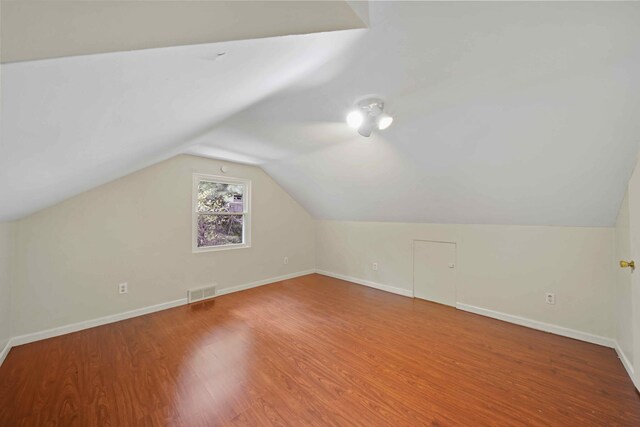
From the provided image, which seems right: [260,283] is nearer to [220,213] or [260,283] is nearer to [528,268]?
[220,213]

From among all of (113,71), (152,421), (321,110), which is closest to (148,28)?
(113,71)

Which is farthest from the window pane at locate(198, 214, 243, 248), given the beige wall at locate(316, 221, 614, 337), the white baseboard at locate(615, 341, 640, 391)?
the white baseboard at locate(615, 341, 640, 391)

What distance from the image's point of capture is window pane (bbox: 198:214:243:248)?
12.9 feet

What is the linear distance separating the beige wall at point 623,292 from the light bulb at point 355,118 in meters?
2.40

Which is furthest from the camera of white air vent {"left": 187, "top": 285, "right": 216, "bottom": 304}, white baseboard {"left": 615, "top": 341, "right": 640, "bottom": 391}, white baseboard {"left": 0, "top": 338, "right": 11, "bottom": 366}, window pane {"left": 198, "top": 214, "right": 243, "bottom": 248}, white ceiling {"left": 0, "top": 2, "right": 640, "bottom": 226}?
window pane {"left": 198, "top": 214, "right": 243, "bottom": 248}

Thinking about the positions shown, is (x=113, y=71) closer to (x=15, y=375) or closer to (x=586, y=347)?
(x=15, y=375)

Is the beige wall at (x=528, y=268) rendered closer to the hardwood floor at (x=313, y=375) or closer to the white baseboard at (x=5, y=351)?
the hardwood floor at (x=313, y=375)

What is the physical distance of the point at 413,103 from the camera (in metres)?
2.08

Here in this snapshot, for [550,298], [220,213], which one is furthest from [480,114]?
[220,213]

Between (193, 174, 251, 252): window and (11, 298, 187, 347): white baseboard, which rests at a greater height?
(193, 174, 251, 252): window

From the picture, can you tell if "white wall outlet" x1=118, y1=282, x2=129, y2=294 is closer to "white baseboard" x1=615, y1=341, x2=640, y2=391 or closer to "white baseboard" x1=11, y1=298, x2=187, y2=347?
"white baseboard" x1=11, y1=298, x2=187, y2=347

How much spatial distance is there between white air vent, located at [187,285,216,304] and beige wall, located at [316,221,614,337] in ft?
9.45

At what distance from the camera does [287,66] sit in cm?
144

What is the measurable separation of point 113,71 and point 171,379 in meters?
2.21
